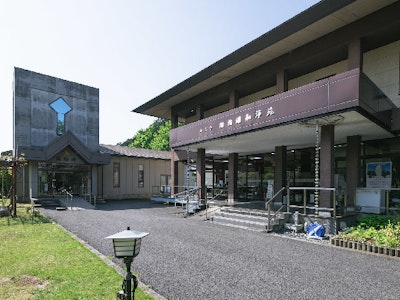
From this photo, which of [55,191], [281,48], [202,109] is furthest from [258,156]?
[55,191]

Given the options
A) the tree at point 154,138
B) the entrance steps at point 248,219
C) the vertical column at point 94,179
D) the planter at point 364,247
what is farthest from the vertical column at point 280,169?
the tree at point 154,138

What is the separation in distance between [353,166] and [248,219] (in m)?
5.58

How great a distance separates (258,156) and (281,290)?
15.9 m

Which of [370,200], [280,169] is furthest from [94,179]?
[370,200]

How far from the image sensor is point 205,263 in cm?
732

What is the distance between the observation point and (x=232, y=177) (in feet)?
64.8

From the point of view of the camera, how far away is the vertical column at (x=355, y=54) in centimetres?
1162

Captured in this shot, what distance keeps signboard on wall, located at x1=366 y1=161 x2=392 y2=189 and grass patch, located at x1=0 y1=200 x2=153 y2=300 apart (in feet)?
41.5

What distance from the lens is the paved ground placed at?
18.0ft

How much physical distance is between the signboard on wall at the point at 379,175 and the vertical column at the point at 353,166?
114 centimetres

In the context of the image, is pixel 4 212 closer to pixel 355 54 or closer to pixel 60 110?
pixel 60 110

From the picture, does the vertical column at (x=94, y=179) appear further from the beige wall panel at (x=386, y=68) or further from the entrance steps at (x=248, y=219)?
the beige wall panel at (x=386, y=68)

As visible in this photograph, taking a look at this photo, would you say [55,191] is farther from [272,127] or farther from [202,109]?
[272,127]

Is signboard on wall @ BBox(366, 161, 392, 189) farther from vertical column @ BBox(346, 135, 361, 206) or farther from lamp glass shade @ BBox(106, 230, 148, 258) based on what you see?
lamp glass shade @ BBox(106, 230, 148, 258)
